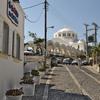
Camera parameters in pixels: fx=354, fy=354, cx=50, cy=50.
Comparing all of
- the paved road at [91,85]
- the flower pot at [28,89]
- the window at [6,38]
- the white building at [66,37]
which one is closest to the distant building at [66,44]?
the white building at [66,37]

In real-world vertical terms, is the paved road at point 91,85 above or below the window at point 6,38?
below

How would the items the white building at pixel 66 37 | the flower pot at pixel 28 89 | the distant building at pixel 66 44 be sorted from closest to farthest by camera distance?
the flower pot at pixel 28 89 → the distant building at pixel 66 44 → the white building at pixel 66 37

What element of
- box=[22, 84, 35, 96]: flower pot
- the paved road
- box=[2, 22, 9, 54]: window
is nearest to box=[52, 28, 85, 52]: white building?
the paved road

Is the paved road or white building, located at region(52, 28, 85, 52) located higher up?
white building, located at region(52, 28, 85, 52)

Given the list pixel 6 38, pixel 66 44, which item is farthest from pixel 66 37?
pixel 6 38

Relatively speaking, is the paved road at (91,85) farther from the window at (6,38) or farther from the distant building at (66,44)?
the distant building at (66,44)

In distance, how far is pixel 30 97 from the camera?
16.9m

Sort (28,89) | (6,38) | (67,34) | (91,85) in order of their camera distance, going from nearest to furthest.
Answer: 1. (6,38)
2. (28,89)
3. (91,85)
4. (67,34)

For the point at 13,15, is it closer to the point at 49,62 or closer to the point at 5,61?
the point at 5,61

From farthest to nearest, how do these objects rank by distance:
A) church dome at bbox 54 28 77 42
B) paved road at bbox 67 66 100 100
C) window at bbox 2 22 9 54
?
church dome at bbox 54 28 77 42 → paved road at bbox 67 66 100 100 → window at bbox 2 22 9 54

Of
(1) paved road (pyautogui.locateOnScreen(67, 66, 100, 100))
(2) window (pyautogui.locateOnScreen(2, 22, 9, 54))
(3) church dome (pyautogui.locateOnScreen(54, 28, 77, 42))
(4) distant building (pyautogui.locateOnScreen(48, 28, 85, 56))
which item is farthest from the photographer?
(3) church dome (pyautogui.locateOnScreen(54, 28, 77, 42))

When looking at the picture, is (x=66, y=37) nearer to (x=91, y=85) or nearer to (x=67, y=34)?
(x=67, y=34)

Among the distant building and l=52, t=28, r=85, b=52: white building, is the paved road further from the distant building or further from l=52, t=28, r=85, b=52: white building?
l=52, t=28, r=85, b=52: white building

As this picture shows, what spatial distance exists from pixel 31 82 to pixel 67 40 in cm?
13608
